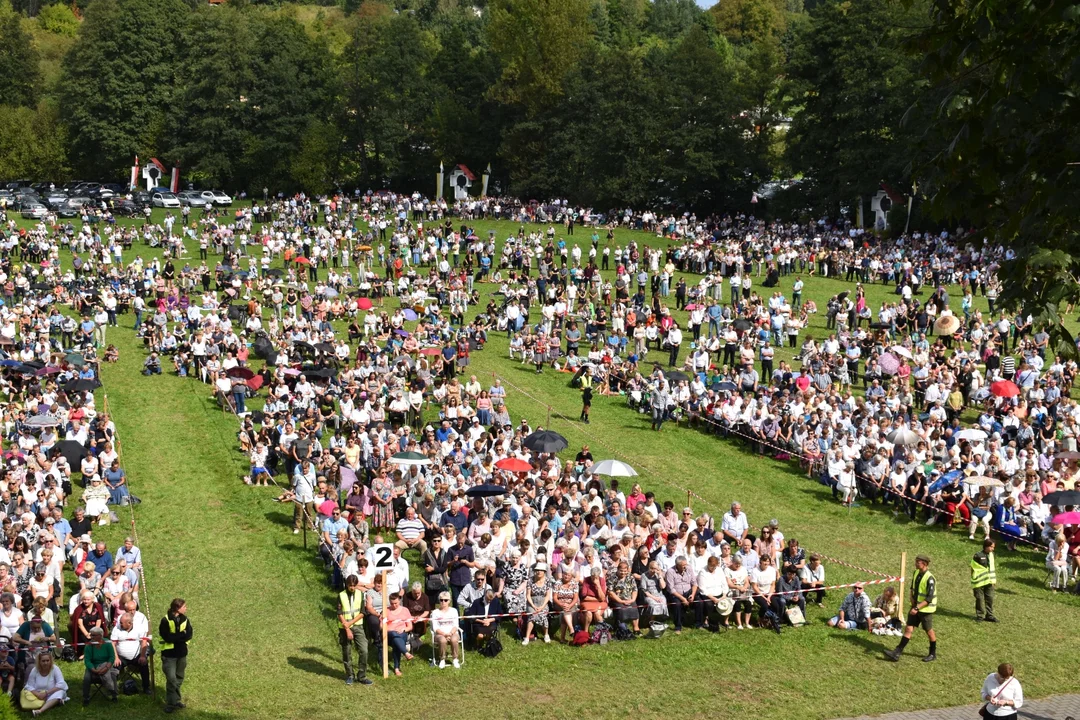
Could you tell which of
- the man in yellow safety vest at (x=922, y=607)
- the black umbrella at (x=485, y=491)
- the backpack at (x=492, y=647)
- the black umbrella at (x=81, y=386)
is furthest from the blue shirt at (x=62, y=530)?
the man in yellow safety vest at (x=922, y=607)

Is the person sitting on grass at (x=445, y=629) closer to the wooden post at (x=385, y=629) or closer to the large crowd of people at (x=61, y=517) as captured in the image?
the wooden post at (x=385, y=629)

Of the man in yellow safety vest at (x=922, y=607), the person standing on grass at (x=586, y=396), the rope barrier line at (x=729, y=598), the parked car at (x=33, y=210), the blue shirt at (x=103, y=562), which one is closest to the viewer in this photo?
the man in yellow safety vest at (x=922, y=607)

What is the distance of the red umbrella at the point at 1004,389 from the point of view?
28.2m

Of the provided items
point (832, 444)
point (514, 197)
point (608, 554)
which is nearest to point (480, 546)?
point (608, 554)

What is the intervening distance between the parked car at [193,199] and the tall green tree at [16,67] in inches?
1178

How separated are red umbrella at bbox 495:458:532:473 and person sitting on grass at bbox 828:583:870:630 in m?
6.36

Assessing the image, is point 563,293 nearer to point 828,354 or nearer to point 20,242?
point 828,354

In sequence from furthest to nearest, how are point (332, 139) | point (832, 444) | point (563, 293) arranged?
1. point (332, 139)
2. point (563, 293)
3. point (832, 444)

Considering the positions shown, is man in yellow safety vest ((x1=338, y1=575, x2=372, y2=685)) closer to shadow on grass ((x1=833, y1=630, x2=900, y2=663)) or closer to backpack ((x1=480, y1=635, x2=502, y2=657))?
backpack ((x1=480, y1=635, x2=502, y2=657))

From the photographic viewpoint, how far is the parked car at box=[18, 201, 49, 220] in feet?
196

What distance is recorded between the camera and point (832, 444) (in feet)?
83.4

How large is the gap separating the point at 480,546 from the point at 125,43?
72.2 metres

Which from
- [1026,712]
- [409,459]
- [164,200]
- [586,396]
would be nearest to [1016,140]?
[1026,712]

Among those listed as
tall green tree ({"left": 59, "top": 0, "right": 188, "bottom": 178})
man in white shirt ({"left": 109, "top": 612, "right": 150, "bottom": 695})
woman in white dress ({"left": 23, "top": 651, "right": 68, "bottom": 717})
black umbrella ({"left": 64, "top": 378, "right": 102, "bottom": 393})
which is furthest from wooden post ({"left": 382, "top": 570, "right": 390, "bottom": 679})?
tall green tree ({"left": 59, "top": 0, "right": 188, "bottom": 178})
